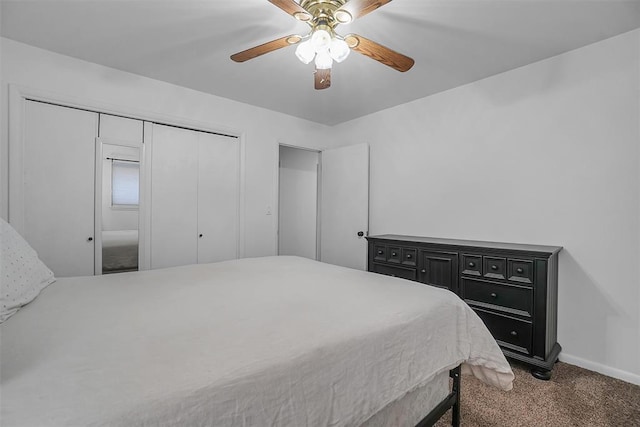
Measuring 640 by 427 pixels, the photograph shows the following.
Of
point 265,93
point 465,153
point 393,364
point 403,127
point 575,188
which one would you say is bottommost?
point 393,364

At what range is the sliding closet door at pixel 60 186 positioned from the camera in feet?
7.68

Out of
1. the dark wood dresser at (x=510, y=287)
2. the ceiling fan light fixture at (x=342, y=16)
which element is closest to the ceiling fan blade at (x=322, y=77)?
the ceiling fan light fixture at (x=342, y=16)

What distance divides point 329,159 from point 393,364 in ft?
11.0

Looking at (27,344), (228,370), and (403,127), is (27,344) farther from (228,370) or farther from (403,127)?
(403,127)

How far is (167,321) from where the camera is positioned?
107cm

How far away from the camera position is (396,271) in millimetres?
2910

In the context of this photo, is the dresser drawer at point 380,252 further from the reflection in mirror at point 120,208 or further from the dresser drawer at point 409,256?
the reflection in mirror at point 120,208

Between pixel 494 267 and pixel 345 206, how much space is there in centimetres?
204

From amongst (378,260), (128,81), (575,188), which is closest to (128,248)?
(128,81)

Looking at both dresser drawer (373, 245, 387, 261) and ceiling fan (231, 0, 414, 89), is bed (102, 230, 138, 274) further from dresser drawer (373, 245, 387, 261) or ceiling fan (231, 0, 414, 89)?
dresser drawer (373, 245, 387, 261)

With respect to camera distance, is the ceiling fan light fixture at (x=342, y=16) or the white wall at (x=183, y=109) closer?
the ceiling fan light fixture at (x=342, y=16)

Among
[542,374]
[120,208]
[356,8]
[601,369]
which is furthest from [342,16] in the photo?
[601,369]

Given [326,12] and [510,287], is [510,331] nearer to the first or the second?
[510,287]

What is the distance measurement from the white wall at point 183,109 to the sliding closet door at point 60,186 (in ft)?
0.48
